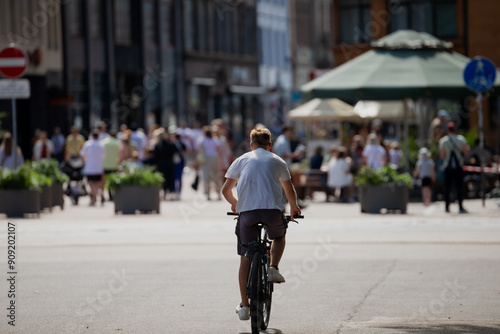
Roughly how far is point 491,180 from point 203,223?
9157 mm

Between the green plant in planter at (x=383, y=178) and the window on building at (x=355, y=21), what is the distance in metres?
25.0

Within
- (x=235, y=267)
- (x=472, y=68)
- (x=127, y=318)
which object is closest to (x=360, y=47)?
(x=472, y=68)

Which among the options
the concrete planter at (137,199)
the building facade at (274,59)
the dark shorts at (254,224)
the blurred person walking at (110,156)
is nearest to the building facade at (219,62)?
the building facade at (274,59)

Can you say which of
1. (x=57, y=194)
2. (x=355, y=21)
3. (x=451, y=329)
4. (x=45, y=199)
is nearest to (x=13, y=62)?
(x=45, y=199)

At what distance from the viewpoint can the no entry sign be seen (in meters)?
23.1

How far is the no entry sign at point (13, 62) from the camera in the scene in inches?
908

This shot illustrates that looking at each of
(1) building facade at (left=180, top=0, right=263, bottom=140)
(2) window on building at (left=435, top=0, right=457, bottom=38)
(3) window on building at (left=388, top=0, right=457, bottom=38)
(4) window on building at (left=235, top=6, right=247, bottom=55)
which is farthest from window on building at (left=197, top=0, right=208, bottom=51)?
(2) window on building at (left=435, top=0, right=457, bottom=38)

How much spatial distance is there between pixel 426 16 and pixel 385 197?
81.9ft

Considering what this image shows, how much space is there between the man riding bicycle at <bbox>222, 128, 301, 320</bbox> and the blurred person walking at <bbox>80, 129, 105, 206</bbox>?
18807 mm

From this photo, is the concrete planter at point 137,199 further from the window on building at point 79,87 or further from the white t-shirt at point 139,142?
the window on building at point 79,87

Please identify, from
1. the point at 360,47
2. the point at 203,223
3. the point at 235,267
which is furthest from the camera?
the point at 360,47

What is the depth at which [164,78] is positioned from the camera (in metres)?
58.7

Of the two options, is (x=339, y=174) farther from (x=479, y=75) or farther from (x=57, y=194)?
(x=57, y=194)

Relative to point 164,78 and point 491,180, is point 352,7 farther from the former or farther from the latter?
point 491,180
